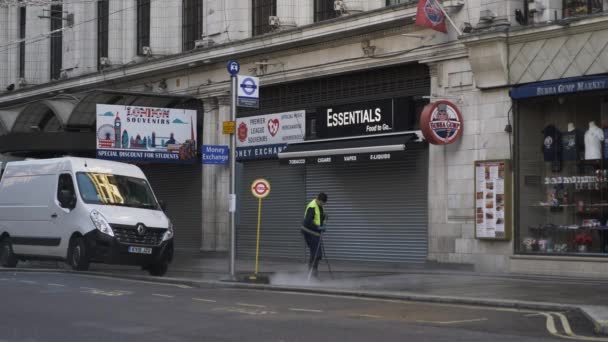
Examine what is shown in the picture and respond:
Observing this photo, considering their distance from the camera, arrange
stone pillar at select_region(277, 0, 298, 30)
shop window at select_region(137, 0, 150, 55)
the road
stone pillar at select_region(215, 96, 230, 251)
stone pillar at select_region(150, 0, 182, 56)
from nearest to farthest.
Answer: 1. the road
2. stone pillar at select_region(277, 0, 298, 30)
3. stone pillar at select_region(215, 96, 230, 251)
4. stone pillar at select_region(150, 0, 182, 56)
5. shop window at select_region(137, 0, 150, 55)

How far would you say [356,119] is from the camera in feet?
82.6

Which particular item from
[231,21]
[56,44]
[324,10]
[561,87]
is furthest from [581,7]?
[56,44]

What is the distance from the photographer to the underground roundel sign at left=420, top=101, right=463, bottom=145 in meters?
21.8

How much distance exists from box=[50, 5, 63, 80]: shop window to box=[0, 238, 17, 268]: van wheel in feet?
53.3

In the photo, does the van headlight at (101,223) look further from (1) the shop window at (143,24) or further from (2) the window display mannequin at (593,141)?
(1) the shop window at (143,24)

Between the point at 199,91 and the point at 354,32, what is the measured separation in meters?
7.55

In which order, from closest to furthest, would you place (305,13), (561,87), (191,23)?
(561,87), (305,13), (191,23)

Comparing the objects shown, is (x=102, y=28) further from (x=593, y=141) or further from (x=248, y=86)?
(x=593, y=141)

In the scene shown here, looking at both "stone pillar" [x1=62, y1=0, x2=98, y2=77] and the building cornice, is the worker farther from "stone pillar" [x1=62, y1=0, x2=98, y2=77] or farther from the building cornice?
"stone pillar" [x1=62, y1=0, x2=98, y2=77]

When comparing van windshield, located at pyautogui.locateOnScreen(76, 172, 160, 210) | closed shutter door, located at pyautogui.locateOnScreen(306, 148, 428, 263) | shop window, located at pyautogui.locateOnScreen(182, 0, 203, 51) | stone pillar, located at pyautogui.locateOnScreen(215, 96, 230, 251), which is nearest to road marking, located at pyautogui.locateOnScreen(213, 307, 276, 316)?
van windshield, located at pyautogui.locateOnScreen(76, 172, 160, 210)

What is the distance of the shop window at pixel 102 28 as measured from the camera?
3644cm

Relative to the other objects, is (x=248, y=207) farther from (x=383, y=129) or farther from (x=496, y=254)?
(x=496, y=254)

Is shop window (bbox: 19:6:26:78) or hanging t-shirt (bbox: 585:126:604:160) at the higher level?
shop window (bbox: 19:6:26:78)

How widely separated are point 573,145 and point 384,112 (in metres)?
5.19
